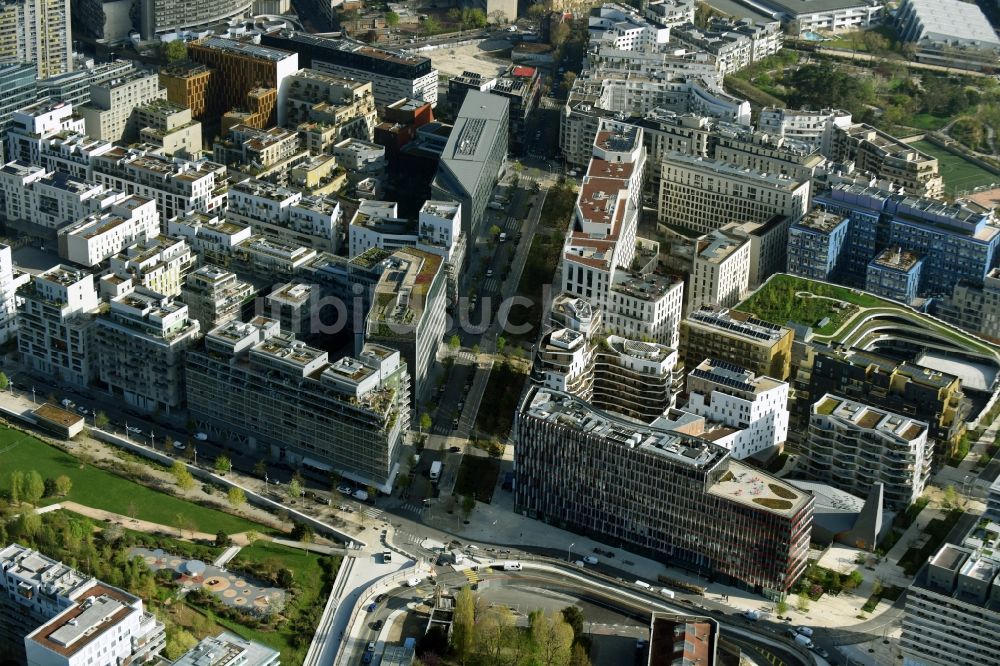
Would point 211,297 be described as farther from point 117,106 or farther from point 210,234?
point 117,106

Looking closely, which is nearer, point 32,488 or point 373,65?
point 32,488

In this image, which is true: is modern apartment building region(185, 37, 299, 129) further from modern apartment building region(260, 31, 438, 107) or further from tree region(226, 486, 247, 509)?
tree region(226, 486, 247, 509)

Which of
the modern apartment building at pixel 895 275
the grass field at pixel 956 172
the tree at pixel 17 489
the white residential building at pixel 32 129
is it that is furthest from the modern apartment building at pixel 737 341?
the white residential building at pixel 32 129

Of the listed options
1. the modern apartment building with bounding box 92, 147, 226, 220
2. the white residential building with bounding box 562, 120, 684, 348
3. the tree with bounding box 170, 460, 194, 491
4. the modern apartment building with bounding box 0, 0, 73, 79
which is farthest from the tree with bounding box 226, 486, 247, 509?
the modern apartment building with bounding box 0, 0, 73, 79

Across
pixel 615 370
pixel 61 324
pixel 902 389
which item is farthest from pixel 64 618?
pixel 902 389

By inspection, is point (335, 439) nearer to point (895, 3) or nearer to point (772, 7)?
point (772, 7)

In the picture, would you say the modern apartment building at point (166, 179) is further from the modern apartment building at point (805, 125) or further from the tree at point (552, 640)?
the tree at point (552, 640)
